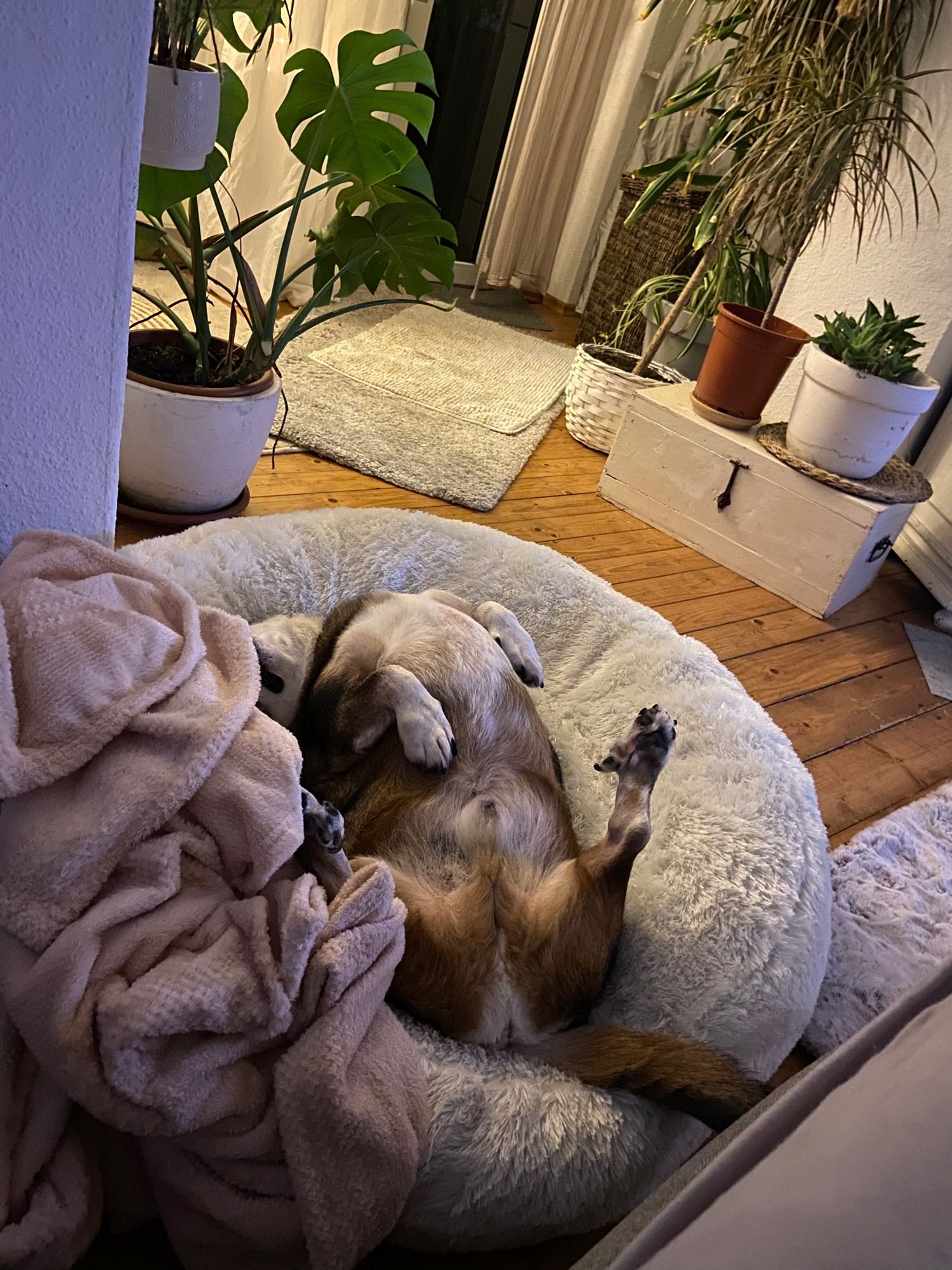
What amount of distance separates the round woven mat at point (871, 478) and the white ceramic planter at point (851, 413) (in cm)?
3

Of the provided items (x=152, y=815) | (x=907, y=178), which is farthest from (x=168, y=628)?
(x=907, y=178)

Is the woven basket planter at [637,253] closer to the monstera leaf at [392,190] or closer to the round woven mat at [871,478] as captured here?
the round woven mat at [871,478]

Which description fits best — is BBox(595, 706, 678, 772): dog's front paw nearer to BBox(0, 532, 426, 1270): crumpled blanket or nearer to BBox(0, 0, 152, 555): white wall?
BBox(0, 532, 426, 1270): crumpled blanket

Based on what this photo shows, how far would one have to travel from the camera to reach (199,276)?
1.86 metres

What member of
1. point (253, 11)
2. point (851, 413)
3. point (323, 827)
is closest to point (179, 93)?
point (253, 11)

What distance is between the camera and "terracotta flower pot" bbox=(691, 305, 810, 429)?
2516 mm

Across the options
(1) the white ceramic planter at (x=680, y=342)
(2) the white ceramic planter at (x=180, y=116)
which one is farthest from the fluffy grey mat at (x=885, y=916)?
(1) the white ceramic planter at (x=680, y=342)

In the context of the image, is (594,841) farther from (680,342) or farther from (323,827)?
(680,342)

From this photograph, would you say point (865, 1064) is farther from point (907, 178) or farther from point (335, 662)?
point (907, 178)

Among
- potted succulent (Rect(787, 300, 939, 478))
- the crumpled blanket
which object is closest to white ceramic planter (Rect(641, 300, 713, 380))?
potted succulent (Rect(787, 300, 939, 478))

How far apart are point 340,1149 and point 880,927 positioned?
1.12 metres

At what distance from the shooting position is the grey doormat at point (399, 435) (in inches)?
102

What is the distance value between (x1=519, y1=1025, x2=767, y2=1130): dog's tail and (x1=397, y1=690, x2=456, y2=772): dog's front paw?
392 mm

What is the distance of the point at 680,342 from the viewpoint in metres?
3.63
